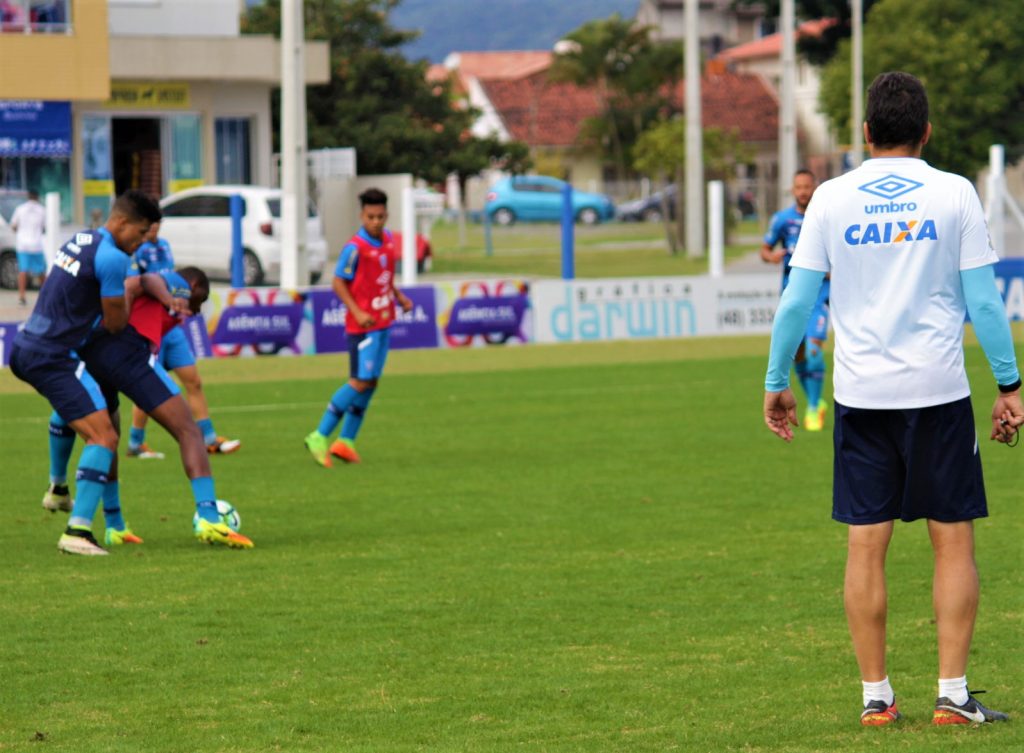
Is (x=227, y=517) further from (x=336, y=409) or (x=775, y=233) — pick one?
(x=775, y=233)

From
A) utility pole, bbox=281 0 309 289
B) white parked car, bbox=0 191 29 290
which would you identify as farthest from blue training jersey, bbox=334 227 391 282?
white parked car, bbox=0 191 29 290

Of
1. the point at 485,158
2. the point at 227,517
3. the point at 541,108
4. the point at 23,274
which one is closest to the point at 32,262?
the point at 23,274

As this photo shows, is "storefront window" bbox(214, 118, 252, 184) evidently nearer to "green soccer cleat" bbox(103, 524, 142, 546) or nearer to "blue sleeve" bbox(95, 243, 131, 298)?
"green soccer cleat" bbox(103, 524, 142, 546)

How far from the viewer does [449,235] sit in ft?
118

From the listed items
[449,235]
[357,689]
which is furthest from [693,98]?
[357,689]

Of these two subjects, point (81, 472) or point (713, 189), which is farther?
point (713, 189)

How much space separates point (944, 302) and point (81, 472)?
204 inches

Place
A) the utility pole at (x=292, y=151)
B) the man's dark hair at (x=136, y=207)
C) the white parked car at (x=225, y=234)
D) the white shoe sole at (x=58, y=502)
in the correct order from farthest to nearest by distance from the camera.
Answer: the white parked car at (x=225, y=234), the utility pole at (x=292, y=151), the white shoe sole at (x=58, y=502), the man's dark hair at (x=136, y=207)

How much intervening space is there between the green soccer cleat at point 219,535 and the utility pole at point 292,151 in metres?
17.2

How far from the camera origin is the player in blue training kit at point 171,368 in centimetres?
1266

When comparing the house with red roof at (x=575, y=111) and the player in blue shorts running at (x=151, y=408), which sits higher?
the house with red roof at (x=575, y=111)

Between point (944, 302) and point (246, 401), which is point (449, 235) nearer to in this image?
point (246, 401)

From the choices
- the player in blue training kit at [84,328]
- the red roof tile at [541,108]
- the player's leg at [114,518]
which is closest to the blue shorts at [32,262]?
the player's leg at [114,518]

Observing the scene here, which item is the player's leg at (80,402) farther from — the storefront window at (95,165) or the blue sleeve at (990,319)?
the storefront window at (95,165)
